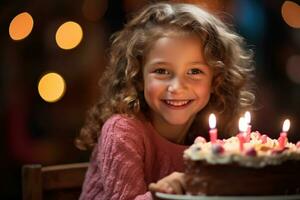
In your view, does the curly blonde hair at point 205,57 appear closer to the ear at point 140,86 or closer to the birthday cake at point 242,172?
the ear at point 140,86

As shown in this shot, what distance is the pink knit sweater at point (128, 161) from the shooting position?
161cm

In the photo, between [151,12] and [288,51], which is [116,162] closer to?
[151,12]

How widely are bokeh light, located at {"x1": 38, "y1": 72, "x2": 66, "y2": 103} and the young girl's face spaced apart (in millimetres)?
1086

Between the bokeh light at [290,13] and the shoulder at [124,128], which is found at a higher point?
the bokeh light at [290,13]

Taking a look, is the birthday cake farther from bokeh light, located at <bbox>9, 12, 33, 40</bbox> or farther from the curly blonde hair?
bokeh light, located at <bbox>9, 12, 33, 40</bbox>

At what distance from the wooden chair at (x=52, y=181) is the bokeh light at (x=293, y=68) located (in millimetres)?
1266

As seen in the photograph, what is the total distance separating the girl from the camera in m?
1.71

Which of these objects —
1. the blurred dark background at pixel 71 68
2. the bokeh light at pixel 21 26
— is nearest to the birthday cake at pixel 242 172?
the blurred dark background at pixel 71 68

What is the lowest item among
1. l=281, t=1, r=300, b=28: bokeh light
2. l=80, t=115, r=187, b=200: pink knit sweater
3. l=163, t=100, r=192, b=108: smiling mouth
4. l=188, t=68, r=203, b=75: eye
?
l=80, t=115, r=187, b=200: pink knit sweater

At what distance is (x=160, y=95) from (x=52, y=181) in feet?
1.72

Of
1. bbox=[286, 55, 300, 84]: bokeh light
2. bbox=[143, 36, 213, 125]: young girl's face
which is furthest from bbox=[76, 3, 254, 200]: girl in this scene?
bbox=[286, 55, 300, 84]: bokeh light

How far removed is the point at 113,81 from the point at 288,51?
48.2 inches

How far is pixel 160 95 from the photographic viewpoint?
1.77m

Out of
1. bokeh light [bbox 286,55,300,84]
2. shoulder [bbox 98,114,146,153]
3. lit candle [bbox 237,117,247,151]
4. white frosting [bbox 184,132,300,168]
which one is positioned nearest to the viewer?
white frosting [bbox 184,132,300,168]
